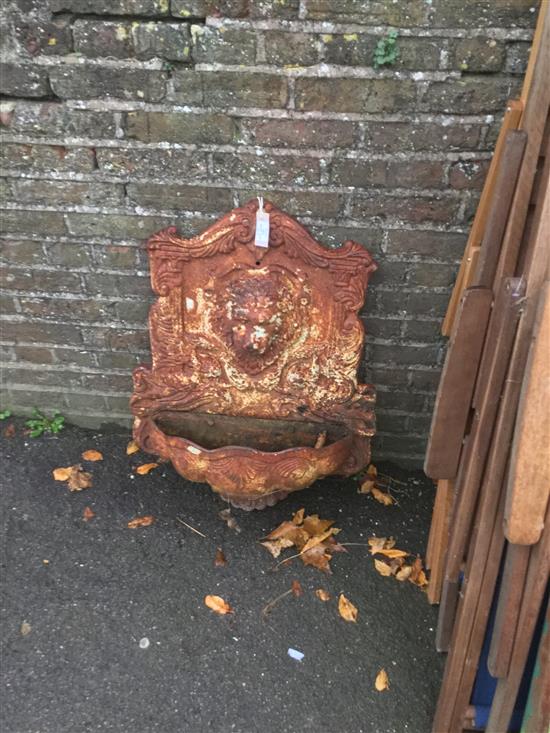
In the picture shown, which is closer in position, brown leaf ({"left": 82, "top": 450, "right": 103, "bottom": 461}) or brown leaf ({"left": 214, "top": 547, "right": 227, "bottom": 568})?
brown leaf ({"left": 214, "top": 547, "right": 227, "bottom": 568})

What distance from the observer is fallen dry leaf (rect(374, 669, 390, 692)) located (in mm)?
2012

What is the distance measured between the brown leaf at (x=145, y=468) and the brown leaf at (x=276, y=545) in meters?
0.63

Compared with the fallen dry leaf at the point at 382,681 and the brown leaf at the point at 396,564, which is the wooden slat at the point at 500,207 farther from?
the fallen dry leaf at the point at 382,681

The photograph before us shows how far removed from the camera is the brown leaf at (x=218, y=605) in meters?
2.21

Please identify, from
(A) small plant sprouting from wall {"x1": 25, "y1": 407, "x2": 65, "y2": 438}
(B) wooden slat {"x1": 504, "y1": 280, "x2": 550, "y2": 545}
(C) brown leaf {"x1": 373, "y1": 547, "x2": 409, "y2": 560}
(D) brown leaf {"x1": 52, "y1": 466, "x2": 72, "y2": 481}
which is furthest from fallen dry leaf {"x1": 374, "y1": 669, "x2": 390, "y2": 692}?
(A) small plant sprouting from wall {"x1": 25, "y1": 407, "x2": 65, "y2": 438}

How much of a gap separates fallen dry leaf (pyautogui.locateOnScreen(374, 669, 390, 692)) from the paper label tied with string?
1.50m

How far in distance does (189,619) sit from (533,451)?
1.38 m

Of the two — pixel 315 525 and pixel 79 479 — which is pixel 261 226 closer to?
pixel 315 525

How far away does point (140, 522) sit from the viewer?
2.51 m

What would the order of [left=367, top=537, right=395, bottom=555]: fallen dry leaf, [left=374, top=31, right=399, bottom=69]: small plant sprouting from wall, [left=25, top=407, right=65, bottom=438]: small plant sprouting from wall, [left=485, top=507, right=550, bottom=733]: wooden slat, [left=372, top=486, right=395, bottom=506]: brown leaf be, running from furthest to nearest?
[left=25, top=407, right=65, bottom=438]: small plant sprouting from wall
[left=372, top=486, right=395, bottom=506]: brown leaf
[left=367, top=537, right=395, bottom=555]: fallen dry leaf
[left=374, top=31, right=399, bottom=69]: small plant sprouting from wall
[left=485, top=507, right=550, bottom=733]: wooden slat

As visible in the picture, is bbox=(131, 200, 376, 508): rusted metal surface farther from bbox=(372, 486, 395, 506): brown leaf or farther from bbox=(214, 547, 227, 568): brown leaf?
bbox=(372, 486, 395, 506): brown leaf

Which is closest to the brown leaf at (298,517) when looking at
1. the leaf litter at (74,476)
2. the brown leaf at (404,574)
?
the brown leaf at (404,574)

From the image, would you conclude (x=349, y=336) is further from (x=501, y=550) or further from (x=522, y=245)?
(x=501, y=550)

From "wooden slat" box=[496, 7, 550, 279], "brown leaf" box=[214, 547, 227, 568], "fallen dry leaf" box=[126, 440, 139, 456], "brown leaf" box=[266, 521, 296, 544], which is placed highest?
"wooden slat" box=[496, 7, 550, 279]
